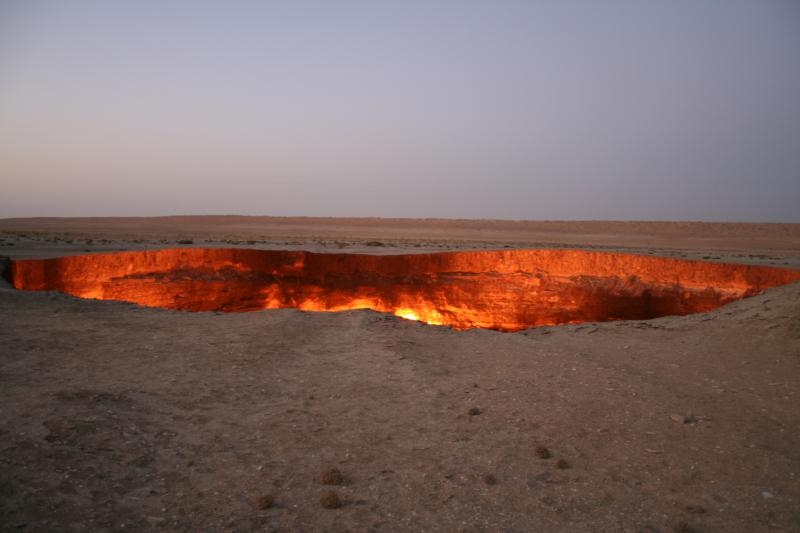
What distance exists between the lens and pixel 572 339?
7918mm

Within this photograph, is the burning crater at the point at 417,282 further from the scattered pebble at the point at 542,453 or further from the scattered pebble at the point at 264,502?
the scattered pebble at the point at 264,502

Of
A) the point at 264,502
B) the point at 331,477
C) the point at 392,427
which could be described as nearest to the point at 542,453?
the point at 392,427

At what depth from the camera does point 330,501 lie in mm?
3350

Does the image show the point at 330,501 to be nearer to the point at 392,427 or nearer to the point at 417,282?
the point at 392,427

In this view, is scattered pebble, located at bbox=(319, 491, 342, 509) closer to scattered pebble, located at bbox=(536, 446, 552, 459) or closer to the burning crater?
scattered pebble, located at bbox=(536, 446, 552, 459)

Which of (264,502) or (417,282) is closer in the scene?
(264,502)

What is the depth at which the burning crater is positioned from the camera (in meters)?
13.2

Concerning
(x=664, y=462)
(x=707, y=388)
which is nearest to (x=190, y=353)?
(x=664, y=462)

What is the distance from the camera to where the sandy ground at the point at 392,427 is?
3312 millimetres

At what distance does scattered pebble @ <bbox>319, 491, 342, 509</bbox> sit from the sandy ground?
0.27 ft

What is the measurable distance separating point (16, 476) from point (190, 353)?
3.20 metres

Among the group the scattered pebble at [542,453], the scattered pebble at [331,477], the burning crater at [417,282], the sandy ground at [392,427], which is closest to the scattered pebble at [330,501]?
the sandy ground at [392,427]

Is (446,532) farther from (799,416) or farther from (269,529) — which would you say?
(799,416)

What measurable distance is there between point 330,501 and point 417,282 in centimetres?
1210
